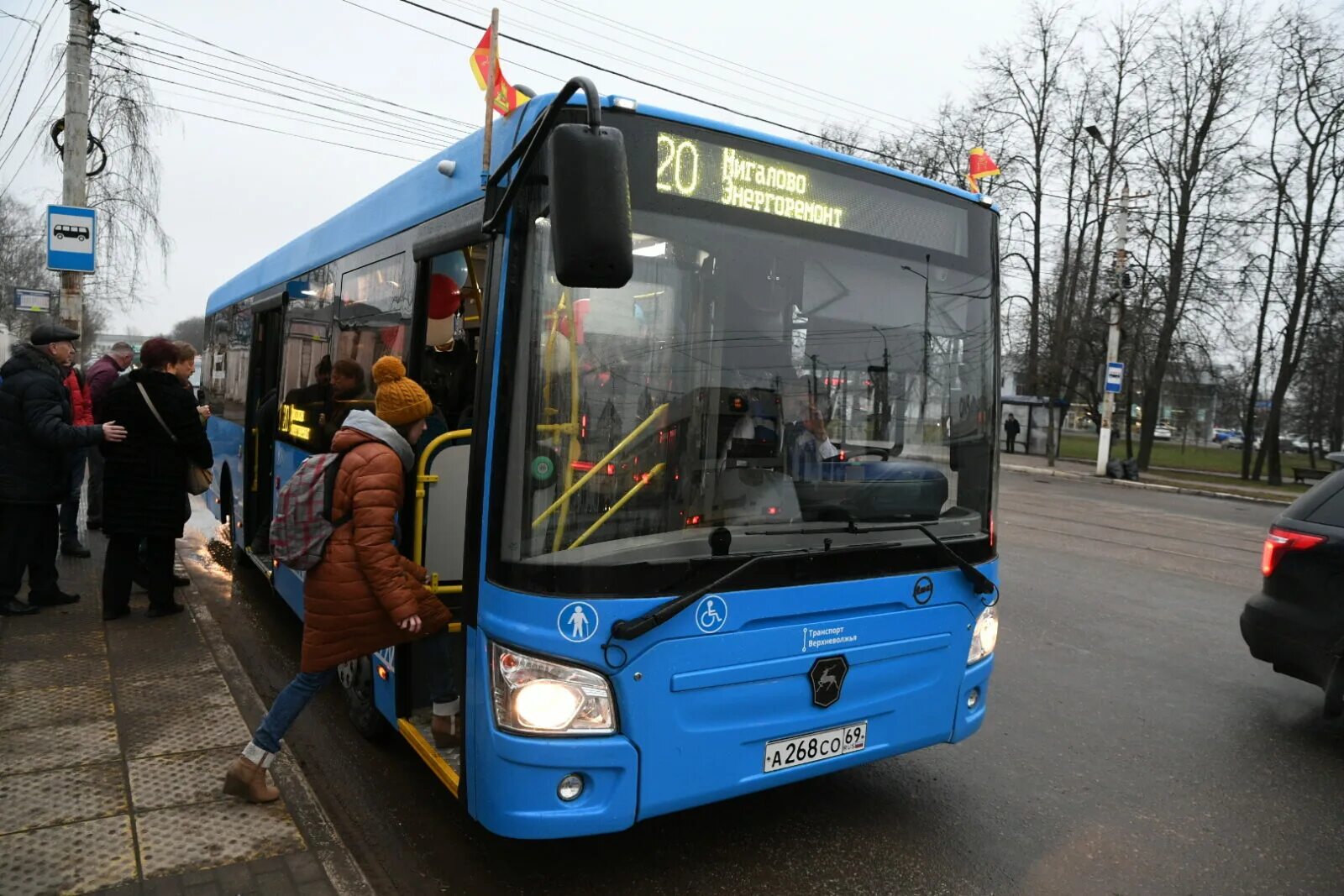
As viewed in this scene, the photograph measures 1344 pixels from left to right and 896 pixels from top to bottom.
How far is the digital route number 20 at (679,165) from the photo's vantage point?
3.05 meters

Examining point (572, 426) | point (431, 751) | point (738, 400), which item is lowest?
point (431, 751)

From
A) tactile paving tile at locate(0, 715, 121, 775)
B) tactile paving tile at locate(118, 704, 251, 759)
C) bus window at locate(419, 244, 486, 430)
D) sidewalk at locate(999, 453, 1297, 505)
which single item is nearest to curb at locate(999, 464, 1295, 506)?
sidewalk at locate(999, 453, 1297, 505)

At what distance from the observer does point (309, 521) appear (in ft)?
11.7

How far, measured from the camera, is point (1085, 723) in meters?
5.24

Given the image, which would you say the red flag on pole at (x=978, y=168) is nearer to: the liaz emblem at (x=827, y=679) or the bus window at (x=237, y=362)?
the liaz emblem at (x=827, y=679)

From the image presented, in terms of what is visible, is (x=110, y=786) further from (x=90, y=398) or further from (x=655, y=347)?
(x=90, y=398)

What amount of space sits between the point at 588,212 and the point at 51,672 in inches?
174

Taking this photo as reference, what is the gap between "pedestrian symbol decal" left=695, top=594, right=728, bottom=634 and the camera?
2988 mm

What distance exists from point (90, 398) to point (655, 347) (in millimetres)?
6515

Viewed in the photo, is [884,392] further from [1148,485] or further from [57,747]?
[1148,485]

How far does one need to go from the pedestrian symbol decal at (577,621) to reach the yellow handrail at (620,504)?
0.19 metres

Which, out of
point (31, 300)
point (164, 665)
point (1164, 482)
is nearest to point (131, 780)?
point (164, 665)

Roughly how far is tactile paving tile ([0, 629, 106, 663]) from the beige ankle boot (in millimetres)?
2355

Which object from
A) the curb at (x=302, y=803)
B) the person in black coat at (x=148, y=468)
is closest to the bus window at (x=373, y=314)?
the person in black coat at (x=148, y=468)
